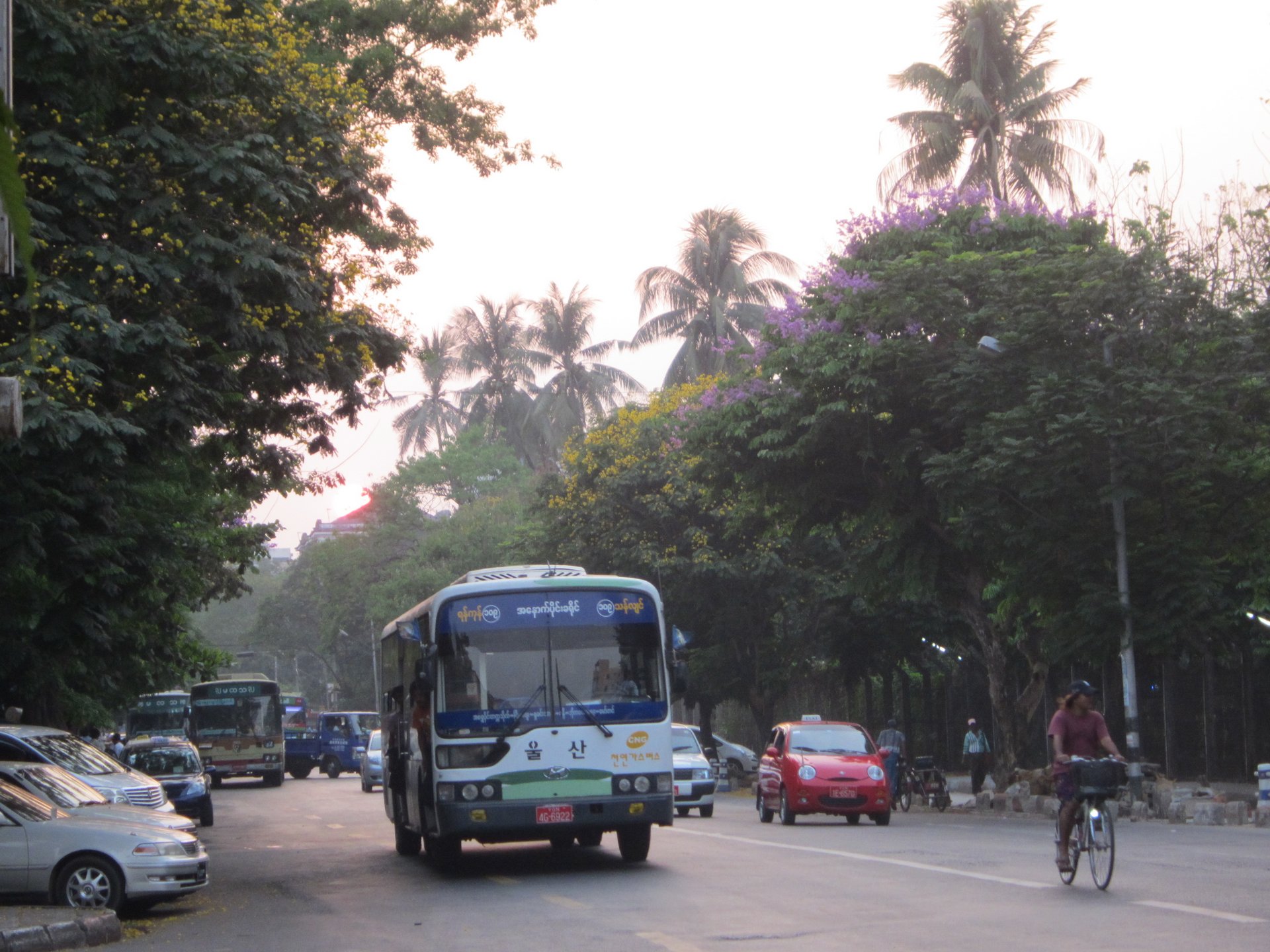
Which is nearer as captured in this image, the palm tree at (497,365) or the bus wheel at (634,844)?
the bus wheel at (634,844)

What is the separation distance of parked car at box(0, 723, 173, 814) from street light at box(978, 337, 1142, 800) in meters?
13.4

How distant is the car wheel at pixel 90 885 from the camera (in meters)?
12.3

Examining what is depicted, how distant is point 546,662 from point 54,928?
5.73 m

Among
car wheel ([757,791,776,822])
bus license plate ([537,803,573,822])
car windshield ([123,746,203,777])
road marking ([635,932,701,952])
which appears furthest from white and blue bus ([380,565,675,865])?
car windshield ([123,746,203,777])

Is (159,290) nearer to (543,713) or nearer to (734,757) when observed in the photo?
(543,713)

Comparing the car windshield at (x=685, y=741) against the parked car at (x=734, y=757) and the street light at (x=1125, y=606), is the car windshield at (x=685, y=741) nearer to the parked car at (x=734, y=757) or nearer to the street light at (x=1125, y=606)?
the street light at (x=1125, y=606)

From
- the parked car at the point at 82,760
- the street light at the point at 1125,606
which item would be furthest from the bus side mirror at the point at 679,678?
the street light at the point at 1125,606

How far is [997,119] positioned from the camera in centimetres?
4066

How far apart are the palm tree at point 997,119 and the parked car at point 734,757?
628 inches

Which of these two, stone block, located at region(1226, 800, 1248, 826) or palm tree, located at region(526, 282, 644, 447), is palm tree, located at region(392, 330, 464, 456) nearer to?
palm tree, located at region(526, 282, 644, 447)

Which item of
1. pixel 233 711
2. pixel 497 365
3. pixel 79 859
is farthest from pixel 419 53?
pixel 497 365

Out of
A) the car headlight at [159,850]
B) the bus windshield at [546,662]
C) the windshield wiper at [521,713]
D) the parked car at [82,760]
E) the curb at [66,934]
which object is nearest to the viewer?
the curb at [66,934]

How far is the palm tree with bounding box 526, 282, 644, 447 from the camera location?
67.9 m

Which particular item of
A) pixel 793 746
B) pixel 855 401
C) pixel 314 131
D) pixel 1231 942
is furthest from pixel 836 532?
pixel 1231 942
